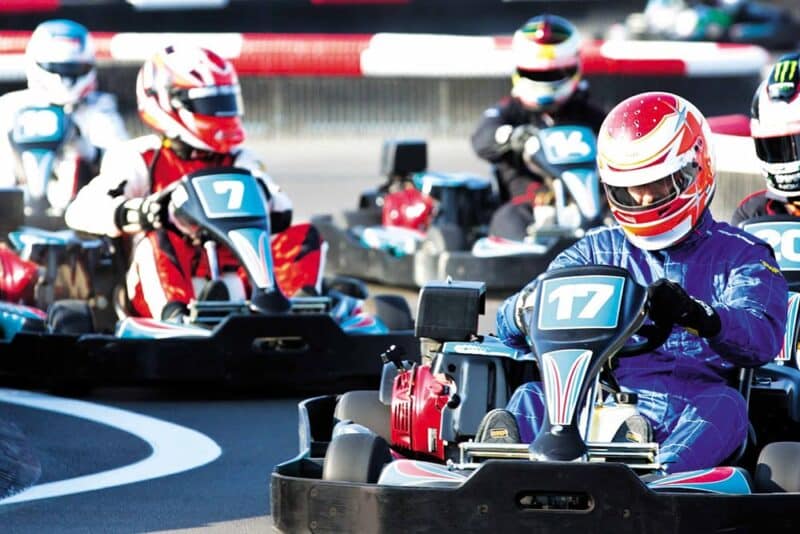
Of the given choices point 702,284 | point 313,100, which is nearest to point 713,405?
point 702,284

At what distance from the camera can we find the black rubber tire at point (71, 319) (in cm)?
788

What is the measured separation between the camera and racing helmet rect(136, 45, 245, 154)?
8.38 metres

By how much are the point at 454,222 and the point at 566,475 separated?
6.82m

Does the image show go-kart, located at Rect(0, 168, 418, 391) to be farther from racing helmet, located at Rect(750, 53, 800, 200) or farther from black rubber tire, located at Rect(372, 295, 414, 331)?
racing helmet, located at Rect(750, 53, 800, 200)

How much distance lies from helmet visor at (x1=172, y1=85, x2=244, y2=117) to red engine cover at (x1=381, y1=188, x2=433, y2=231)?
303 cm

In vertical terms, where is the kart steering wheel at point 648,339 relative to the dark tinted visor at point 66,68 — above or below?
below

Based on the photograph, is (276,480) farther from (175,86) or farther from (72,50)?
(72,50)

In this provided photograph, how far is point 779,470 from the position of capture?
4824mm

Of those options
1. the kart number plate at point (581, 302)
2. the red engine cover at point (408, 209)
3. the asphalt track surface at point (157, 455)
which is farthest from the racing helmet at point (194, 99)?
the kart number plate at point (581, 302)

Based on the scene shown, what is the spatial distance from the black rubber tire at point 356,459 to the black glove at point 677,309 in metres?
0.72

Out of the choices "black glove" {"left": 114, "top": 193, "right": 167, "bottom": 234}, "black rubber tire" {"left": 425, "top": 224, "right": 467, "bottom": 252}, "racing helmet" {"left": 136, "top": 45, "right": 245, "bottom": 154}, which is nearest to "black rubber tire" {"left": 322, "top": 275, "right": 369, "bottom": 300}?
"racing helmet" {"left": 136, "top": 45, "right": 245, "bottom": 154}

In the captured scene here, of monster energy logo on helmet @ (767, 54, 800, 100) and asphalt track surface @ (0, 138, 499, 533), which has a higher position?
monster energy logo on helmet @ (767, 54, 800, 100)

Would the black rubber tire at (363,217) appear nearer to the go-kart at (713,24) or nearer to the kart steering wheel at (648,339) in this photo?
the kart steering wheel at (648,339)

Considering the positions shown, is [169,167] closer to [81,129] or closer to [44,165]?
[44,165]
